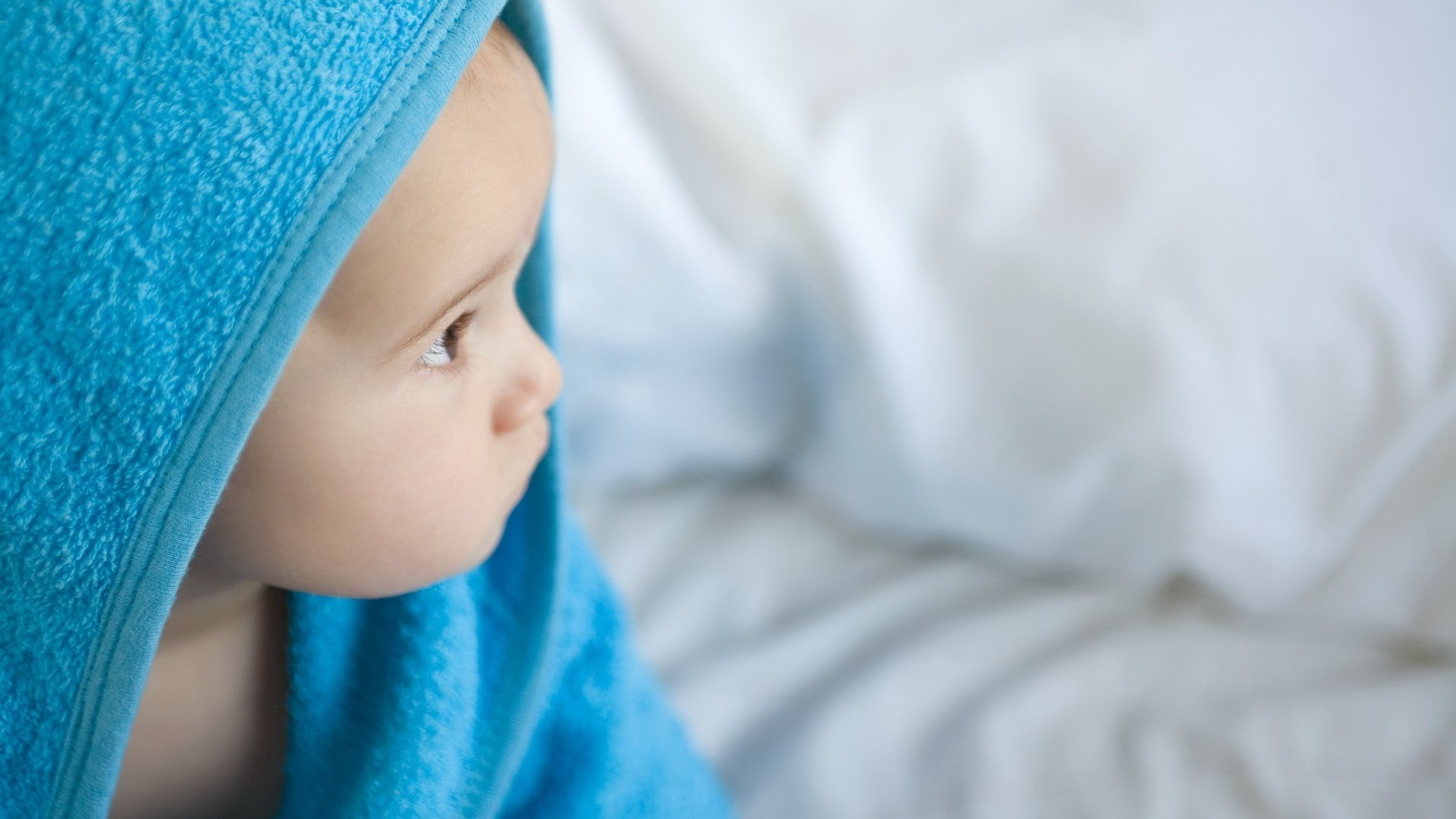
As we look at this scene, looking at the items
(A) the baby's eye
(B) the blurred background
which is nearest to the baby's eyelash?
(A) the baby's eye

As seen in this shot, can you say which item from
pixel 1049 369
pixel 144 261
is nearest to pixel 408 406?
pixel 144 261

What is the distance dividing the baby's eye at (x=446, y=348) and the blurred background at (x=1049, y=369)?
34cm

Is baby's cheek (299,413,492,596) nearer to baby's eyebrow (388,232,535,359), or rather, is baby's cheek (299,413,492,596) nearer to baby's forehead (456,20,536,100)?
baby's eyebrow (388,232,535,359)

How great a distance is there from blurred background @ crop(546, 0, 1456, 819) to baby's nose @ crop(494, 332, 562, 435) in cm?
30

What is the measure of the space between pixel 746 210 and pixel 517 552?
0.32 meters

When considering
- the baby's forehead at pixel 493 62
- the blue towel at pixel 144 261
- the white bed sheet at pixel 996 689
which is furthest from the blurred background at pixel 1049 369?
the blue towel at pixel 144 261

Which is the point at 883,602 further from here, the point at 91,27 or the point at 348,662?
the point at 91,27

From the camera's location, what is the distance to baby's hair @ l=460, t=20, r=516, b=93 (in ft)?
1.58

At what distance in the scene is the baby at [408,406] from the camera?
45 cm

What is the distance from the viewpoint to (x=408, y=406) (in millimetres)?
490

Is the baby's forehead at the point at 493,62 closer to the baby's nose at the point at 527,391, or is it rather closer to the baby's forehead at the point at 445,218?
the baby's forehead at the point at 445,218

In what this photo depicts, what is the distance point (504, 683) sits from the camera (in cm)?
67

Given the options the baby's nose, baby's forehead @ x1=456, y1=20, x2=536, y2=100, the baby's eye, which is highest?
baby's forehead @ x1=456, y1=20, x2=536, y2=100

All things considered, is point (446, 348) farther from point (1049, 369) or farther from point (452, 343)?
point (1049, 369)
